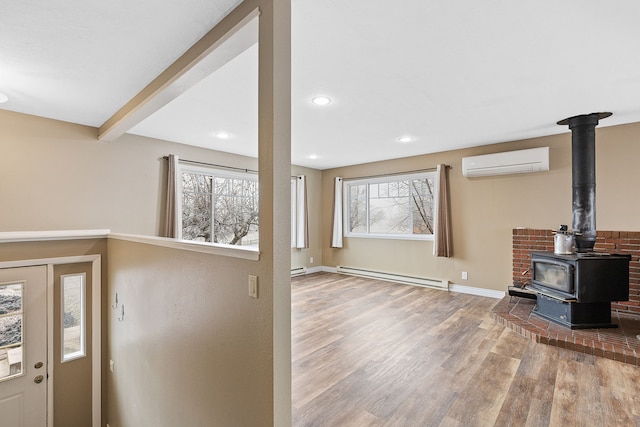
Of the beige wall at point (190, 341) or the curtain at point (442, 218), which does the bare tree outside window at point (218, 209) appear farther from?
the curtain at point (442, 218)

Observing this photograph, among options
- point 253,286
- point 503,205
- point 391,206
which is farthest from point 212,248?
point 391,206

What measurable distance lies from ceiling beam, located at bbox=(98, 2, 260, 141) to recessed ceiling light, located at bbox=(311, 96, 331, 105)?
1136mm

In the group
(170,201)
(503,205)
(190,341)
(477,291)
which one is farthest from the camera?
(477,291)

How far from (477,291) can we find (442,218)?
133 cm

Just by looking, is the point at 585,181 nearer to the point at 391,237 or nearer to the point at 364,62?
the point at 364,62

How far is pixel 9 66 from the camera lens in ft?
7.31

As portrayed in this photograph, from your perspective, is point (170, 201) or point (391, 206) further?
point (391, 206)

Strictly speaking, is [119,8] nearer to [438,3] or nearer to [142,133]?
[438,3]

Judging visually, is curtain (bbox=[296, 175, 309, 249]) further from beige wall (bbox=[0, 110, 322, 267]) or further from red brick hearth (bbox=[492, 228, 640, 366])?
red brick hearth (bbox=[492, 228, 640, 366])

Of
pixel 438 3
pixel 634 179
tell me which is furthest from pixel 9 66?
pixel 634 179

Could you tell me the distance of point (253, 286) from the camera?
4.54 feet

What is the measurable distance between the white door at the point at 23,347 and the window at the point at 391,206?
514 centimetres

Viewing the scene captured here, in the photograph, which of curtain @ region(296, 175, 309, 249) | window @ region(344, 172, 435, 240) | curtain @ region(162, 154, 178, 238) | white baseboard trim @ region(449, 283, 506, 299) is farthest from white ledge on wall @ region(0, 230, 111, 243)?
white baseboard trim @ region(449, 283, 506, 299)

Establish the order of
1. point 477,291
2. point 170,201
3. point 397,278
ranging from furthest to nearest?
point 397,278
point 477,291
point 170,201
